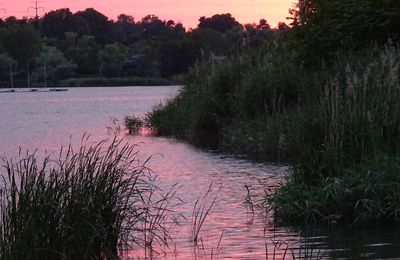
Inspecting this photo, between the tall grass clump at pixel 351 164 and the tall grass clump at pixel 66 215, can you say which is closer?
the tall grass clump at pixel 66 215

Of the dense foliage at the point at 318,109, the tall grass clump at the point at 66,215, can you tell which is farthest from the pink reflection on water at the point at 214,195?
the dense foliage at the point at 318,109

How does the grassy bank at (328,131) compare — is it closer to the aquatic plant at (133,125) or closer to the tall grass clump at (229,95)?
the tall grass clump at (229,95)

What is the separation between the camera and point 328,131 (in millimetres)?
13172

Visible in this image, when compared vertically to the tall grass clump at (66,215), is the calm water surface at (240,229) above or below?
below

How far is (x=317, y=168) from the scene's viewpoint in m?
12.6

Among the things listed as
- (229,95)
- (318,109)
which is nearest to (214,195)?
(318,109)

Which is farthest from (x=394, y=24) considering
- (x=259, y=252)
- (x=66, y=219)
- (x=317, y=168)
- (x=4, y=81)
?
(x=4, y=81)

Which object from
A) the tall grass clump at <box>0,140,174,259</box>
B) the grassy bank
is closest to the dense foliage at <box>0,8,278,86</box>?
the grassy bank

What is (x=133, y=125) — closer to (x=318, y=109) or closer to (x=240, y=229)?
(x=318, y=109)

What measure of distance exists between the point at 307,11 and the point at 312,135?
10.0 m

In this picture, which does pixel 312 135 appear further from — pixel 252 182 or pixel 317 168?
pixel 252 182

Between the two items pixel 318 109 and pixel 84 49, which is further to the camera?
pixel 84 49

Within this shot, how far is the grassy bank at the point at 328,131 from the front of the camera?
462 inches

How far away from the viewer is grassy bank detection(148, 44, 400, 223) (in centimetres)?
1173
